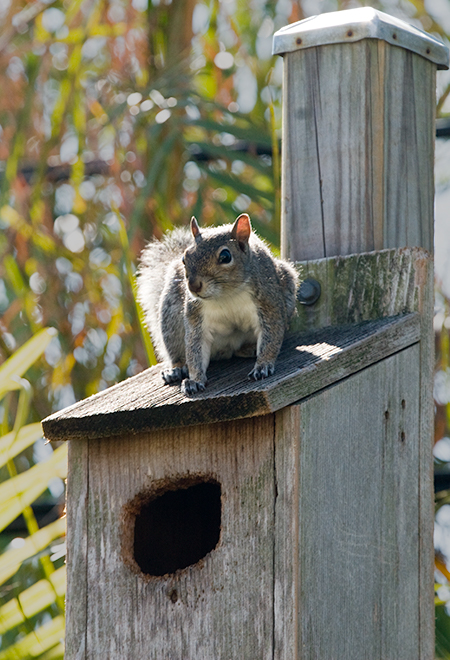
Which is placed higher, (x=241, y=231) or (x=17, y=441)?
(x=241, y=231)

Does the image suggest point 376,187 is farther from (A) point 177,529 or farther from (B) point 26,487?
(B) point 26,487

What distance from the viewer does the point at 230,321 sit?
222 cm

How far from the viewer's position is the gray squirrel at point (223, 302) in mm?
2104

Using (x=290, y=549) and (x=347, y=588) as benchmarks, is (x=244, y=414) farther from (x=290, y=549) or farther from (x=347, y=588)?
(x=347, y=588)

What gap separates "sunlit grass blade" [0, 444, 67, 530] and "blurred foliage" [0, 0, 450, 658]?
1079 mm

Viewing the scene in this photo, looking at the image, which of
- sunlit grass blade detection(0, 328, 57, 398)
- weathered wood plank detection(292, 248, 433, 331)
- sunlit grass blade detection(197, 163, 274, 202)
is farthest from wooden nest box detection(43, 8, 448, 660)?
sunlit grass blade detection(197, 163, 274, 202)

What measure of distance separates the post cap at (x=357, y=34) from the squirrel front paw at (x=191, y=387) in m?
0.91

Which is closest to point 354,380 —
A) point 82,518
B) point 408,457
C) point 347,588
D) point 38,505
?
point 408,457

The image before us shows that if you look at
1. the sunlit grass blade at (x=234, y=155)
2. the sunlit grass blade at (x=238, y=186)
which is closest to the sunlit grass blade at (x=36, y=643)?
the sunlit grass blade at (x=238, y=186)

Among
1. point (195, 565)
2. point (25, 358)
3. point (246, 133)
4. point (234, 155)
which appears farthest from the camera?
point (234, 155)

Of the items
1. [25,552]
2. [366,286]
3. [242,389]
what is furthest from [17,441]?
[366,286]

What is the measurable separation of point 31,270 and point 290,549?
2.51 meters

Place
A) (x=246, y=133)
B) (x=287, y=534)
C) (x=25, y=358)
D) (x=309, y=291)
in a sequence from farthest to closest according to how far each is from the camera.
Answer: (x=246, y=133) < (x=309, y=291) < (x=25, y=358) < (x=287, y=534)

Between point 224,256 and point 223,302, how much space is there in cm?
11
